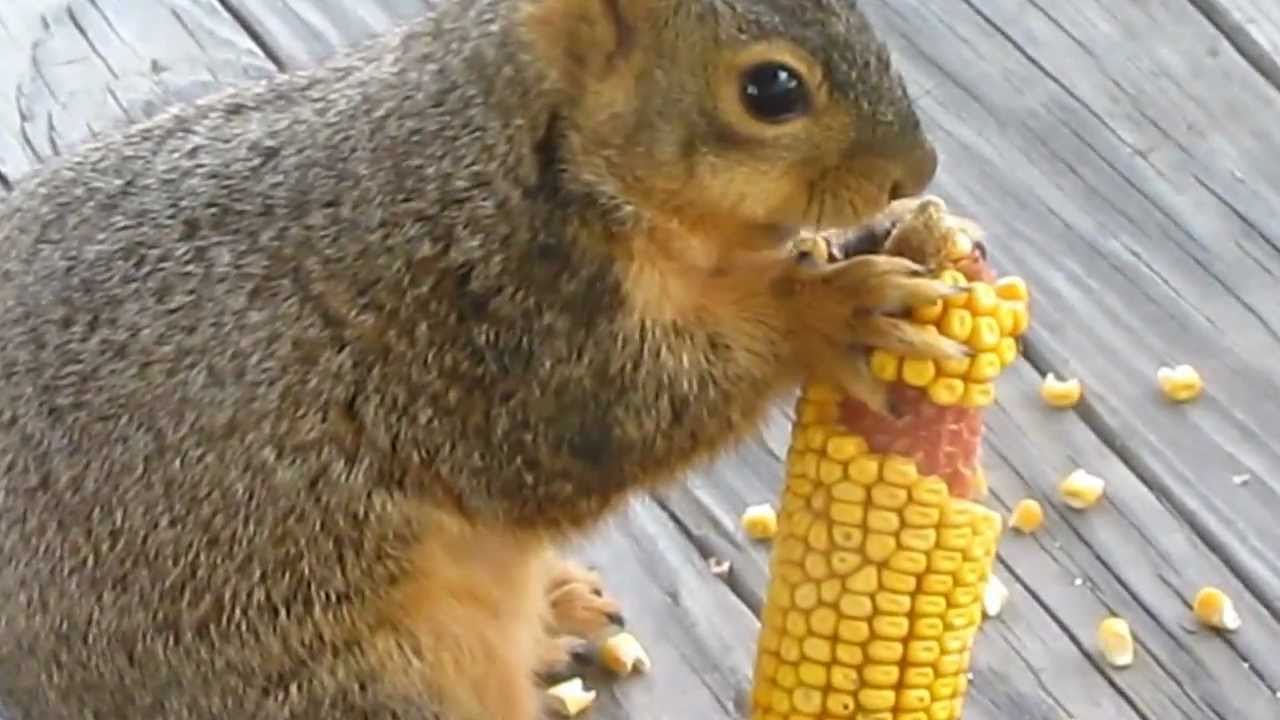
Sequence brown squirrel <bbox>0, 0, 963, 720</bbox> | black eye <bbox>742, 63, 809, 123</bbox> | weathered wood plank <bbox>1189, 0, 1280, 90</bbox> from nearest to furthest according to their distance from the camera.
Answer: black eye <bbox>742, 63, 809, 123</bbox>
brown squirrel <bbox>0, 0, 963, 720</bbox>
weathered wood plank <bbox>1189, 0, 1280, 90</bbox>

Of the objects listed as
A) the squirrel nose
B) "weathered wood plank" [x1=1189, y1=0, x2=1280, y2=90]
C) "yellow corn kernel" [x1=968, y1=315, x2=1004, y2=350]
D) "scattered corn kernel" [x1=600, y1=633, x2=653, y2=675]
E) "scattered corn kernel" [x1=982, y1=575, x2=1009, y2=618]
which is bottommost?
"scattered corn kernel" [x1=982, y1=575, x2=1009, y2=618]

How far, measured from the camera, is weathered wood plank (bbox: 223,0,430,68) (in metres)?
2.36

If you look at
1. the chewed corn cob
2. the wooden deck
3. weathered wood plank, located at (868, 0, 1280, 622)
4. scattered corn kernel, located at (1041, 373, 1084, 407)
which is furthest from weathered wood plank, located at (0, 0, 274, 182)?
the chewed corn cob

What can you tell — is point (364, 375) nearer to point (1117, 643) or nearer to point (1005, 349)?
point (1005, 349)

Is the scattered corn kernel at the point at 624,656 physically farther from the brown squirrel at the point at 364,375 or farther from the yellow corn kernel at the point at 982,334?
the yellow corn kernel at the point at 982,334

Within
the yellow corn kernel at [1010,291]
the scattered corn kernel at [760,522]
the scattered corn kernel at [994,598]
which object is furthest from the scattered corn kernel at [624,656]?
the yellow corn kernel at [1010,291]

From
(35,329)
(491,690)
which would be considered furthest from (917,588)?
(35,329)

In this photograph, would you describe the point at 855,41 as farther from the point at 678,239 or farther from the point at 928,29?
the point at 928,29

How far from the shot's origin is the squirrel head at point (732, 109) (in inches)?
60.8

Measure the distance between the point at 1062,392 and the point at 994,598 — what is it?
19 cm

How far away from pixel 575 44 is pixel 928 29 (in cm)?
78

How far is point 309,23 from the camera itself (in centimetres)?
238

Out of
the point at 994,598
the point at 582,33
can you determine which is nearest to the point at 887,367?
the point at 582,33

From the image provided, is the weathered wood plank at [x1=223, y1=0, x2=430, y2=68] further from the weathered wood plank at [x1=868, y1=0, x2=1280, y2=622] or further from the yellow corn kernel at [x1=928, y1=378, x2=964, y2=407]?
the yellow corn kernel at [x1=928, y1=378, x2=964, y2=407]
